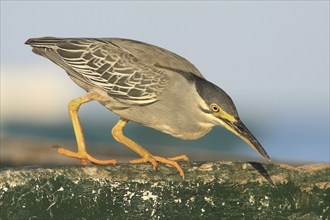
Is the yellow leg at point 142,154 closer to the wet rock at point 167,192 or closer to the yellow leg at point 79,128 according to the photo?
the wet rock at point 167,192

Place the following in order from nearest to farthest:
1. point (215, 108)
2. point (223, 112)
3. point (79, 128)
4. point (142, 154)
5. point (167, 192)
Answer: point (167, 192) < point (223, 112) < point (215, 108) < point (142, 154) < point (79, 128)

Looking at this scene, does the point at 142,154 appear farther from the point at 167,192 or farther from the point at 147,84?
the point at 167,192

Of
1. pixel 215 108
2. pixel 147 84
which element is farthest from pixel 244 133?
pixel 147 84

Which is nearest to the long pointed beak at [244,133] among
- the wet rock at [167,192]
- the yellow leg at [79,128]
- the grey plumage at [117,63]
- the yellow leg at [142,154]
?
the wet rock at [167,192]

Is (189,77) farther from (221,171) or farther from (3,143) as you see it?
(3,143)

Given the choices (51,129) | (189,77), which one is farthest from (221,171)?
(51,129)

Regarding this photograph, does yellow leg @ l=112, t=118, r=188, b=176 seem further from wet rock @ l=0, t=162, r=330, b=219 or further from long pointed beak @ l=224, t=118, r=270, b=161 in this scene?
long pointed beak @ l=224, t=118, r=270, b=161

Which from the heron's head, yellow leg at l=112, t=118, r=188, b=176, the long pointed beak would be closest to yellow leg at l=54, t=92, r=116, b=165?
yellow leg at l=112, t=118, r=188, b=176

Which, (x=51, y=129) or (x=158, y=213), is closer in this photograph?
(x=158, y=213)
